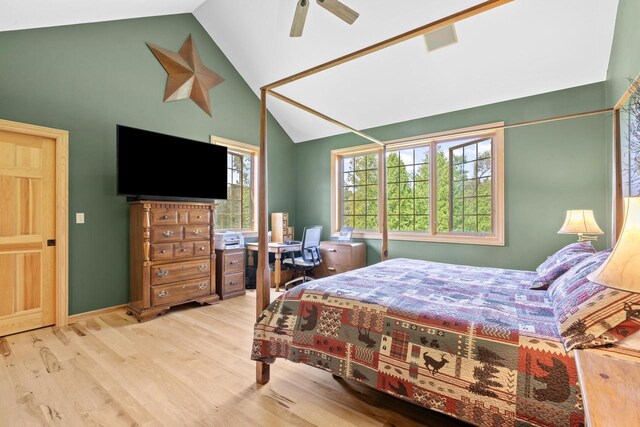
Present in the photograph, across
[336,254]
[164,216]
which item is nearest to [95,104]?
[164,216]

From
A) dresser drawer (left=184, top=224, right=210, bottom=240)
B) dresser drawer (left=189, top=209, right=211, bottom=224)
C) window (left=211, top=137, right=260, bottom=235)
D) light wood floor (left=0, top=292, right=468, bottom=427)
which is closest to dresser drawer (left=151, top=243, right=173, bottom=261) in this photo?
dresser drawer (left=184, top=224, right=210, bottom=240)

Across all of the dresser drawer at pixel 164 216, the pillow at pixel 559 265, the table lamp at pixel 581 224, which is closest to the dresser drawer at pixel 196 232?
the dresser drawer at pixel 164 216

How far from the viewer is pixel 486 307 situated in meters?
1.71

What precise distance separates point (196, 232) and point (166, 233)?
1.23ft

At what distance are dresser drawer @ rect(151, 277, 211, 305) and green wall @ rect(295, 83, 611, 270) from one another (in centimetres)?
316

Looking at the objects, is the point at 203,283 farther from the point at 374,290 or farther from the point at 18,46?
the point at 18,46

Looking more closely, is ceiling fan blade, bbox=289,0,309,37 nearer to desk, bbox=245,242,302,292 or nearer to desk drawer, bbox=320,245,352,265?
desk, bbox=245,242,302,292

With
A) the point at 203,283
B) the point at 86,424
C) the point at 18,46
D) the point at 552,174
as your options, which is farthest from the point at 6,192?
the point at 552,174

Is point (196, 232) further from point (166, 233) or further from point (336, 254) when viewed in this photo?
point (336, 254)

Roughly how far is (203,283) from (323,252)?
192 cm

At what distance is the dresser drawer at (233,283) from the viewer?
4.16 metres

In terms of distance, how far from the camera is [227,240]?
4250 mm

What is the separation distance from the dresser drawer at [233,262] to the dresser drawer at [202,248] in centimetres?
25

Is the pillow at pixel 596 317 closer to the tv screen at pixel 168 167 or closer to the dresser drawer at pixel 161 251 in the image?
the dresser drawer at pixel 161 251
